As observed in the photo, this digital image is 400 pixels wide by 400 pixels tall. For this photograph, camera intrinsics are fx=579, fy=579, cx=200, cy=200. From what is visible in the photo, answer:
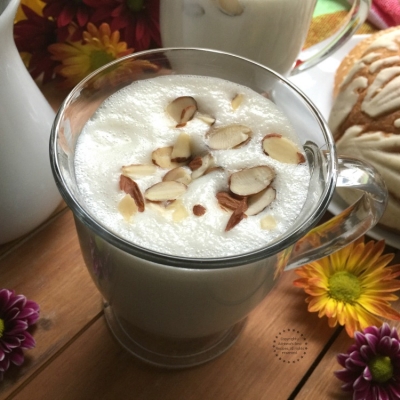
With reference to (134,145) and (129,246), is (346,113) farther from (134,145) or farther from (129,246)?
(129,246)

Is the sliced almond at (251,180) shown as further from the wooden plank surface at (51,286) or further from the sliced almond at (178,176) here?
the wooden plank surface at (51,286)

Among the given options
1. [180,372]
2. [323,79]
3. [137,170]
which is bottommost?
[180,372]

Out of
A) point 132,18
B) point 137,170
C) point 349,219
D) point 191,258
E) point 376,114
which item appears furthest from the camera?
point 132,18

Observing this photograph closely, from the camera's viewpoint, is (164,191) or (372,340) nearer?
(164,191)

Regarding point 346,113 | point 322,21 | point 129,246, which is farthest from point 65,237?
point 322,21

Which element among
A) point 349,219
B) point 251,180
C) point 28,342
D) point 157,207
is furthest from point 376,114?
point 28,342

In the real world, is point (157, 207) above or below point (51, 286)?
above

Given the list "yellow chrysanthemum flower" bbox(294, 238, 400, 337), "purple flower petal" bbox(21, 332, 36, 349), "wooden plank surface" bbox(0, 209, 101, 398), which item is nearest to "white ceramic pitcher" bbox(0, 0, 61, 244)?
"wooden plank surface" bbox(0, 209, 101, 398)

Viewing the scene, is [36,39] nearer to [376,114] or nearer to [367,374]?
[376,114]
